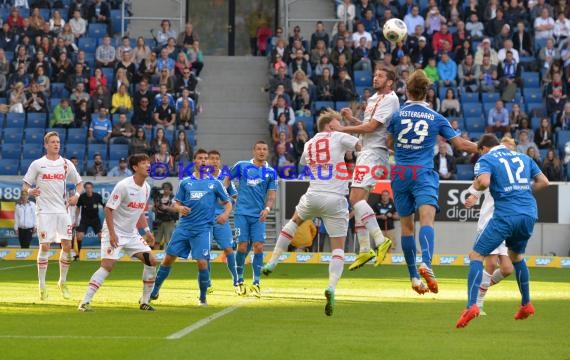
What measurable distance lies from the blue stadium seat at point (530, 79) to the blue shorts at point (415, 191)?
20.7m

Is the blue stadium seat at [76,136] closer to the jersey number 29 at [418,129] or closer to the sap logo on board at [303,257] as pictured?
the sap logo on board at [303,257]

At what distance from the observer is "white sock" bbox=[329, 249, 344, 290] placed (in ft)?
48.2

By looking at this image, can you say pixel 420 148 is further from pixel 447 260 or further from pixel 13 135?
pixel 13 135

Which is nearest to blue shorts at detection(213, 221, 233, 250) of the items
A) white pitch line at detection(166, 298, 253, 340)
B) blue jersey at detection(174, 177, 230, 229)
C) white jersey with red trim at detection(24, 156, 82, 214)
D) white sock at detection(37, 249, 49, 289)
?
white pitch line at detection(166, 298, 253, 340)

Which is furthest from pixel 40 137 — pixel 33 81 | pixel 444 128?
pixel 444 128

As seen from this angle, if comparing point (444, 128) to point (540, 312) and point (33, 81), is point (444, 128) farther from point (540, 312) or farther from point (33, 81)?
point (33, 81)

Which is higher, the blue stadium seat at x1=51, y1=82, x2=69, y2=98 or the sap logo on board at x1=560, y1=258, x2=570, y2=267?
the blue stadium seat at x1=51, y1=82, x2=69, y2=98

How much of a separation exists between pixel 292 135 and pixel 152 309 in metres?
16.2

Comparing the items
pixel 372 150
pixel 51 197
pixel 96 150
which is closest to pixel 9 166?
pixel 96 150

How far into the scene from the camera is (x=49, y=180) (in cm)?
1781

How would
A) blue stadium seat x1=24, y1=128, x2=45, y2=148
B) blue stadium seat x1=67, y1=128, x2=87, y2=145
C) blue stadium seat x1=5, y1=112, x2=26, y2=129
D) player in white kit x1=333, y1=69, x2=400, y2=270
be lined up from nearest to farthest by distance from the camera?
1. player in white kit x1=333, y1=69, x2=400, y2=270
2. blue stadium seat x1=67, y1=128, x2=87, y2=145
3. blue stadium seat x1=24, y1=128, x2=45, y2=148
4. blue stadium seat x1=5, y1=112, x2=26, y2=129

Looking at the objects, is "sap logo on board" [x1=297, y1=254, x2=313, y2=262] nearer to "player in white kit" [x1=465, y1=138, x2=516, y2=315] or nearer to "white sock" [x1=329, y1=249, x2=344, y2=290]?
"player in white kit" [x1=465, y1=138, x2=516, y2=315]

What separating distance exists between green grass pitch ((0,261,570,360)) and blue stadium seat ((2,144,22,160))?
1016cm

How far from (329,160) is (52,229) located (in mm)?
5173
